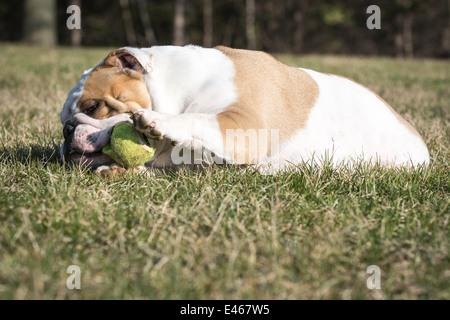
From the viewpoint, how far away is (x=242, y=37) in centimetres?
2466

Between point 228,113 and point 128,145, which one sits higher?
point 228,113

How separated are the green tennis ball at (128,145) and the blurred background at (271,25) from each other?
64.4 feet

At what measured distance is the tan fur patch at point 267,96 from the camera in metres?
2.76

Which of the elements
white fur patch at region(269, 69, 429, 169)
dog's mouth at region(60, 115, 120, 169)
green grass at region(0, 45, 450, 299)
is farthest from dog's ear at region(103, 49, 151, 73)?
white fur patch at region(269, 69, 429, 169)

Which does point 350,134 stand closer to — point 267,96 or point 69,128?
point 267,96

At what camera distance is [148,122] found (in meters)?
2.44

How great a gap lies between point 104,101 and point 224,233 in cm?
133

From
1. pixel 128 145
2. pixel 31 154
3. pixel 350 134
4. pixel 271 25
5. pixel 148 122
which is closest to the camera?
pixel 148 122

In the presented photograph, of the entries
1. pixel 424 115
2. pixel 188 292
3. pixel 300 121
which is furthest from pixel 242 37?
pixel 188 292

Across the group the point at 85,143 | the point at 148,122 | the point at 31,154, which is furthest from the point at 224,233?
the point at 31,154

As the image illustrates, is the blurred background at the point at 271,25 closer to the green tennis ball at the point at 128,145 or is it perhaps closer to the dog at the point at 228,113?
the dog at the point at 228,113

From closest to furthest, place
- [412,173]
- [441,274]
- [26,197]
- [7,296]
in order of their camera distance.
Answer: [7,296] → [441,274] → [26,197] → [412,173]
